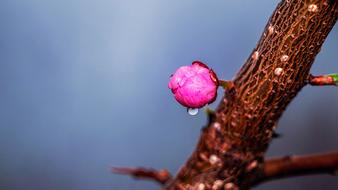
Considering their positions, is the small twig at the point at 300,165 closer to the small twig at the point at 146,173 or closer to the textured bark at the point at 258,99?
the textured bark at the point at 258,99

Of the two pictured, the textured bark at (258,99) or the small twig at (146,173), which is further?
the small twig at (146,173)

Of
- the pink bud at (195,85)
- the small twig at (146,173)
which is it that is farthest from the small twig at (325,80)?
the small twig at (146,173)

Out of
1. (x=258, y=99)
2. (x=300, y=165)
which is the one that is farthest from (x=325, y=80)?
(x=300, y=165)

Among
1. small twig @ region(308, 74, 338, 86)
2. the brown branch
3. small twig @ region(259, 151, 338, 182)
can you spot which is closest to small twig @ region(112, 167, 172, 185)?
the brown branch

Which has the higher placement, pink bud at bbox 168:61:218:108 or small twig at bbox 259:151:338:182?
pink bud at bbox 168:61:218:108

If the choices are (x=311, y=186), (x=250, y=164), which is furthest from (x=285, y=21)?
(x=311, y=186)

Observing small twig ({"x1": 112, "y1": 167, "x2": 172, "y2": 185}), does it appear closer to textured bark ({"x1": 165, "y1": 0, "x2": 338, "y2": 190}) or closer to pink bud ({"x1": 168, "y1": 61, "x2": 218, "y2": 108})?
textured bark ({"x1": 165, "y1": 0, "x2": 338, "y2": 190})

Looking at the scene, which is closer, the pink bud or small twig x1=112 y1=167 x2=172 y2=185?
the pink bud
